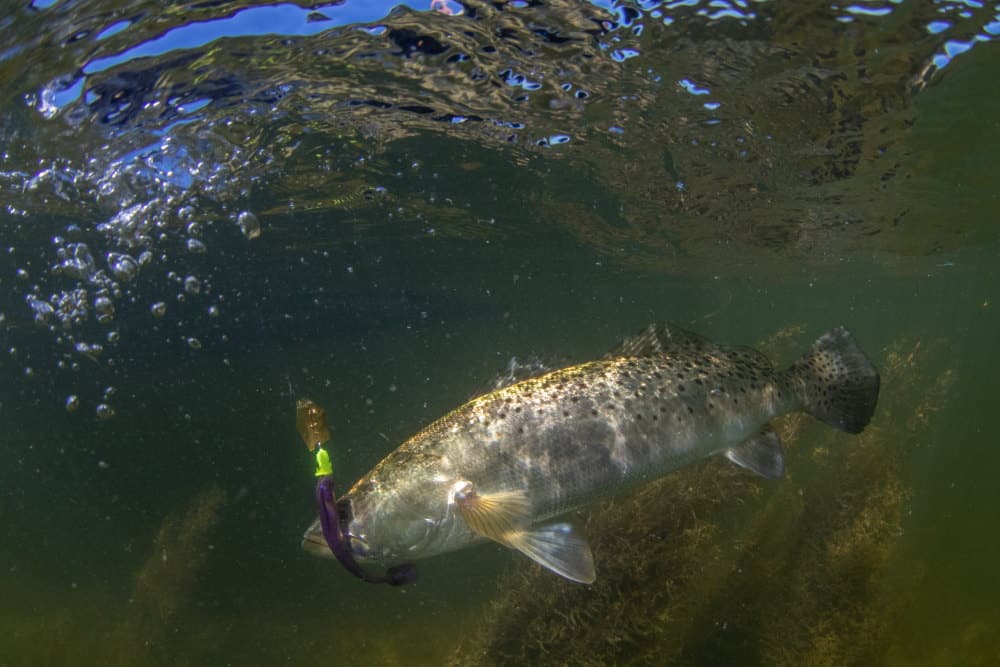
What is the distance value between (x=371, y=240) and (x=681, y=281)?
24.3 m

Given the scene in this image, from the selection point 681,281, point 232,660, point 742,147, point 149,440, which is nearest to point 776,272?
point 681,281

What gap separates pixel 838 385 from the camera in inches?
198

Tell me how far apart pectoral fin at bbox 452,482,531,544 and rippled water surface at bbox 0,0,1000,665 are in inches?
53.0

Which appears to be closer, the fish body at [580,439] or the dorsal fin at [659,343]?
the fish body at [580,439]

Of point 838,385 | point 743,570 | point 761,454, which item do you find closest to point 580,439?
point 761,454

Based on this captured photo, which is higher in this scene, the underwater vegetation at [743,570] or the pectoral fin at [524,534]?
the pectoral fin at [524,534]

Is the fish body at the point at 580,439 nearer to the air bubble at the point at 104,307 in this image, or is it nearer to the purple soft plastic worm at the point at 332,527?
the purple soft plastic worm at the point at 332,527

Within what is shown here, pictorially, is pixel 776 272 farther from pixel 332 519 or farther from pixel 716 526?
pixel 332 519

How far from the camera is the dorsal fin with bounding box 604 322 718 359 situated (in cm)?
509

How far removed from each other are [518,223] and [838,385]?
1680cm

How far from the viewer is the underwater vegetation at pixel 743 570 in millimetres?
7379

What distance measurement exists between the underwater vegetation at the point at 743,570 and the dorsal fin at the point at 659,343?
9.37 feet

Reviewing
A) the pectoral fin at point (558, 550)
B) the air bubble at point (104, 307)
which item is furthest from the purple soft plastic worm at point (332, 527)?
the air bubble at point (104, 307)

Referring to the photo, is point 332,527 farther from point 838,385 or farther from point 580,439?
point 838,385
